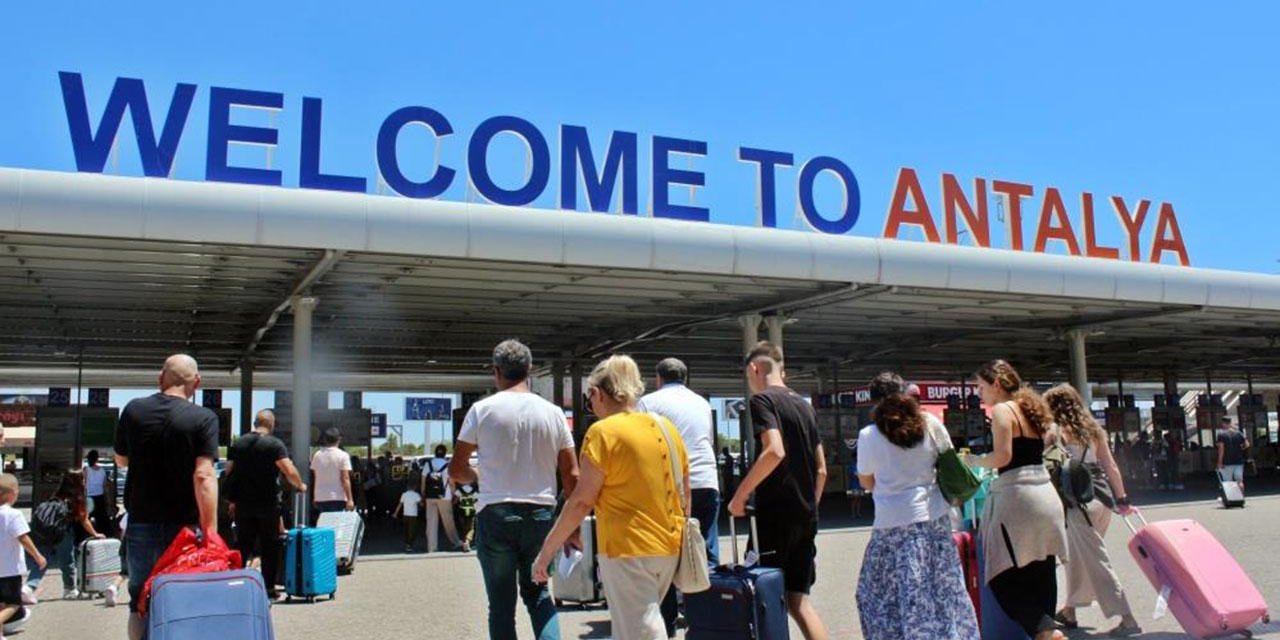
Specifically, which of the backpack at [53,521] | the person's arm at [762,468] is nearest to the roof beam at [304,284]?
the backpack at [53,521]

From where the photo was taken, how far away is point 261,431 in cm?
960

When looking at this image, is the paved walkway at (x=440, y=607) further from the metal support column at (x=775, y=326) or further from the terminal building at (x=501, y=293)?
the metal support column at (x=775, y=326)

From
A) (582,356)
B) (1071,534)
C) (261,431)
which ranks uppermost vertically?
(582,356)

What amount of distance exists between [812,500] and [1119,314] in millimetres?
17967

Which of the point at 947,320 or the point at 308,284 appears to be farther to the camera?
the point at 947,320

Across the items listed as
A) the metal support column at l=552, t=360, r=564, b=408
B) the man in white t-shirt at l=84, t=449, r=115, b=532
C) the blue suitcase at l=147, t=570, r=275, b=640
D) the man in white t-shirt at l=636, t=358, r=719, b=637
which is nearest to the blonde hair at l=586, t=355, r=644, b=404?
the man in white t-shirt at l=636, t=358, r=719, b=637

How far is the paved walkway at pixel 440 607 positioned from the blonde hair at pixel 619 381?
2840 millimetres

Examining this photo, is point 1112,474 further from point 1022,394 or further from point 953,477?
point 953,477

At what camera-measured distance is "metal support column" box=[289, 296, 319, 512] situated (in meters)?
14.7

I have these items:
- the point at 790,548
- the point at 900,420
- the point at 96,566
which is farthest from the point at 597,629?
the point at 96,566

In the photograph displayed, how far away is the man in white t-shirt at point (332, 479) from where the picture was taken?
1180 centimetres

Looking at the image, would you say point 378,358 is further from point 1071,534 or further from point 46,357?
point 1071,534

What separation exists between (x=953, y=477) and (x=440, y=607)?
4.98 metres

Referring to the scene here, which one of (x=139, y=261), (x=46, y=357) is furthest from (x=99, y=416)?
(x=139, y=261)
